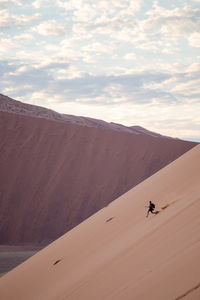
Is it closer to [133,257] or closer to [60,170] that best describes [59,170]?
[60,170]

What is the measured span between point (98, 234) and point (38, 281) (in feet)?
4.09

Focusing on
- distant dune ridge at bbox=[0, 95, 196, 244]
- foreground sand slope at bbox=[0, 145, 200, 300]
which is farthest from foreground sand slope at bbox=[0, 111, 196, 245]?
foreground sand slope at bbox=[0, 145, 200, 300]

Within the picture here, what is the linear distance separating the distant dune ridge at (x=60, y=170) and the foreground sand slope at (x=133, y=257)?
11308 millimetres

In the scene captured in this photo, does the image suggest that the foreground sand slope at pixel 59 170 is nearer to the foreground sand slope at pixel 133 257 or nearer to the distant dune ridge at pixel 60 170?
the distant dune ridge at pixel 60 170

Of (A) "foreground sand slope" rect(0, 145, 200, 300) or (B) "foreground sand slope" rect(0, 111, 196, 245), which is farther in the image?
(B) "foreground sand slope" rect(0, 111, 196, 245)

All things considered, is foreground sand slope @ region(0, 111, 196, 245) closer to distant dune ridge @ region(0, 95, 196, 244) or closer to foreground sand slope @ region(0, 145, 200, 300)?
distant dune ridge @ region(0, 95, 196, 244)

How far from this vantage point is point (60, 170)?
22000 mm

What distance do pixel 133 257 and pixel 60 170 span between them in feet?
59.5

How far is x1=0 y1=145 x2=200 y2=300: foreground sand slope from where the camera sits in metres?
2.80

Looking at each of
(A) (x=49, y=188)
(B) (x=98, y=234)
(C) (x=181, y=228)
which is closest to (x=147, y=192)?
(B) (x=98, y=234)

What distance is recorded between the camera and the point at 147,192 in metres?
8.40

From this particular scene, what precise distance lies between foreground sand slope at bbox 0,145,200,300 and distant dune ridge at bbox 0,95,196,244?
11.3 metres

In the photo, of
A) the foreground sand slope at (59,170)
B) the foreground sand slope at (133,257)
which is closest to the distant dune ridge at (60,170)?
the foreground sand slope at (59,170)

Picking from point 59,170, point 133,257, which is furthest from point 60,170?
point 133,257
